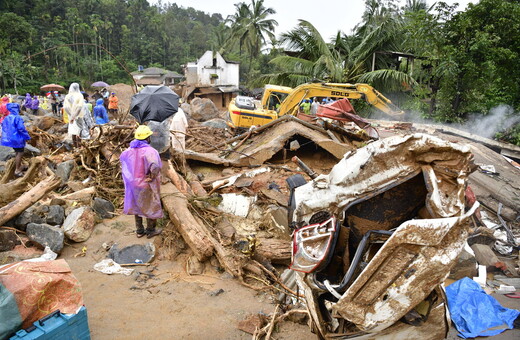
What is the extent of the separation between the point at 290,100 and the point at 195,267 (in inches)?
314

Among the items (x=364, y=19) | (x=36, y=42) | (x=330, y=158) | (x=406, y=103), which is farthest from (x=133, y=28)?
(x=330, y=158)

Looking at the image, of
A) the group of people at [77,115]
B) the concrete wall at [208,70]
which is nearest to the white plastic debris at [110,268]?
the group of people at [77,115]

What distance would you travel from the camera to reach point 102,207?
18.6 feet

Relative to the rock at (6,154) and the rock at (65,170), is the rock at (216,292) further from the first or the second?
the rock at (6,154)

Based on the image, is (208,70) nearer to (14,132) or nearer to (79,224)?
(14,132)

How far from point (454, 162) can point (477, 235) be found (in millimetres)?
4545

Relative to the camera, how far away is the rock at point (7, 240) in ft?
14.5

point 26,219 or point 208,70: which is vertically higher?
point 208,70

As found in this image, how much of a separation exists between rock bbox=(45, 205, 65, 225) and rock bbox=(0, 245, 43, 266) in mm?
577

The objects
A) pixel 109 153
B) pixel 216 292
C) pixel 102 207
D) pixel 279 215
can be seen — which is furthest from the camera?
pixel 109 153

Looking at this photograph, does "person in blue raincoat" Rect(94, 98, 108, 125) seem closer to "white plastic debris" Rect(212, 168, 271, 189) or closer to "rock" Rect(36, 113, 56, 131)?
"rock" Rect(36, 113, 56, 131)

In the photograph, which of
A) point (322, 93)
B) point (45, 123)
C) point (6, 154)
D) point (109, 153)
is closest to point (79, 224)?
point (109, 153)

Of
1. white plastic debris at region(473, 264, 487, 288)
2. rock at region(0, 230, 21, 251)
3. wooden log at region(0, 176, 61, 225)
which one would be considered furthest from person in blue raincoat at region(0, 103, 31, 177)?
white plastic debris at region(473, 264, 487, 288)

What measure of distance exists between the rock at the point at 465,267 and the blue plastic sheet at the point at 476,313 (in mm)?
592
